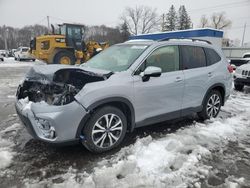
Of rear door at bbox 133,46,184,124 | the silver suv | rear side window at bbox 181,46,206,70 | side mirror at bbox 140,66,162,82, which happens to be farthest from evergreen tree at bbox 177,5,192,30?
side mirror at bbox 140,66,162,82

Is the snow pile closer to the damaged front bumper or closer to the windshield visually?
the damaged front bumper

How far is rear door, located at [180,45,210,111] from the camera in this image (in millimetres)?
4637

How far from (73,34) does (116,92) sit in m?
14.4

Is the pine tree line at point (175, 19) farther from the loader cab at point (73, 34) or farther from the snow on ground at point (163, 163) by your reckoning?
the snow on ground at point (163, 163)

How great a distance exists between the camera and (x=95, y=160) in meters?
3.53

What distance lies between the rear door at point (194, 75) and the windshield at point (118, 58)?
0.99 meters

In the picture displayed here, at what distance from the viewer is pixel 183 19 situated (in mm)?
71312

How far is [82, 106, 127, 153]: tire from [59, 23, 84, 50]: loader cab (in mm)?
14022

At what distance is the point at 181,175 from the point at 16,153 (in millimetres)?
2491

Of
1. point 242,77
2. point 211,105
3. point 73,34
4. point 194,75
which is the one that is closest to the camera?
point 194,75

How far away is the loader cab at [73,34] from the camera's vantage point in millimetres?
16688

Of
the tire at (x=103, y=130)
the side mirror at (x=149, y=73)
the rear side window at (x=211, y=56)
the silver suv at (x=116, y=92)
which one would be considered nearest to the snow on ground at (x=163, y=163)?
the tire at (x=103, y=130)

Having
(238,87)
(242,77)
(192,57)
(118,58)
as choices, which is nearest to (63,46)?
(238,87)

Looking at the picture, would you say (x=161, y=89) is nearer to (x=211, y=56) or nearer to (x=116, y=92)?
(x=116, y=92)
